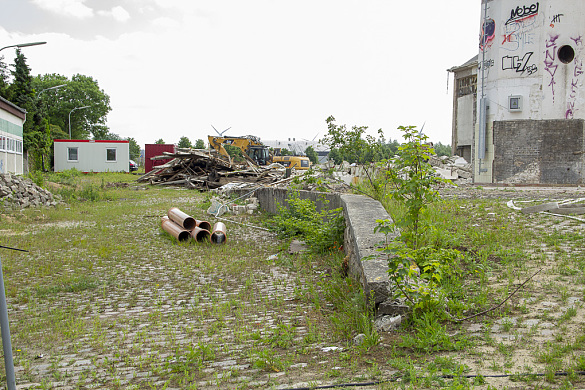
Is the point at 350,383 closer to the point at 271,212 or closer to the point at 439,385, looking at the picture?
the point at 439,385

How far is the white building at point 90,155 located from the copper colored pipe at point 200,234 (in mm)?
31358

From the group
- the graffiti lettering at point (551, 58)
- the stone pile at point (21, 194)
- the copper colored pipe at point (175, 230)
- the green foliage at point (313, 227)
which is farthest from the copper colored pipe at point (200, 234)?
the graffiti lettering at point (551, 58)

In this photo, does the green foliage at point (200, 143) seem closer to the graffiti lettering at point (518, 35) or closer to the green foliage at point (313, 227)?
the graffiti lettering at point (518, 35)

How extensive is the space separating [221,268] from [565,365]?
204 inches

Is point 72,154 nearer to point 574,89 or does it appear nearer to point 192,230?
point 192,230

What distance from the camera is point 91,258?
7797 millimetres

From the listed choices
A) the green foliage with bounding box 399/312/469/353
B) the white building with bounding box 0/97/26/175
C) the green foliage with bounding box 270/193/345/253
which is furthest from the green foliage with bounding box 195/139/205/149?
the green foliage with bounding box 399/312/469/353

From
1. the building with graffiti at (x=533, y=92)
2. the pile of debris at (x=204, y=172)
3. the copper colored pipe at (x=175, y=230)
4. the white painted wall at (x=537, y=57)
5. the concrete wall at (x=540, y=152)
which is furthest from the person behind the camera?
the pile of debris at (x=204, y=172)

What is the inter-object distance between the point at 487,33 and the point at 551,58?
345 centimetres

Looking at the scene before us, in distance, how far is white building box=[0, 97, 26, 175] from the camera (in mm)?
21828

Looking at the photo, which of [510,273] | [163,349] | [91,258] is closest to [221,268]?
[91,258]

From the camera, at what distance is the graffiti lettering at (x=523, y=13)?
2173 cm

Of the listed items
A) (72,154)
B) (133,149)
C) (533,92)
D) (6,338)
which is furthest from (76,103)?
(6,338)

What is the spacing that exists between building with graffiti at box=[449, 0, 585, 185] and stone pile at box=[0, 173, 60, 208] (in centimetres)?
2077
